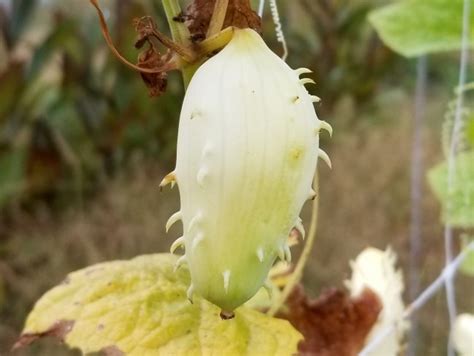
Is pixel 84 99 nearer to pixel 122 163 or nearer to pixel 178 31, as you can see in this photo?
pixel 122 163

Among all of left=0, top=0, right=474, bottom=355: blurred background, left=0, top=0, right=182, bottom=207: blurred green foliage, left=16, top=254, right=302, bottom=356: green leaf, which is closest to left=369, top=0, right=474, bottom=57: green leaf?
left=16, top=254, right=302, bottom=356: green leaf

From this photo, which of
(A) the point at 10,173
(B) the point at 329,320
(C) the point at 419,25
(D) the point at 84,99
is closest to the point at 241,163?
(B) the point at 329,320

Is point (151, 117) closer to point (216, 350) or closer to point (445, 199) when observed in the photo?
point (445, 199)

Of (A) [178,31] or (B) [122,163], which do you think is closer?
(A) [178,31]

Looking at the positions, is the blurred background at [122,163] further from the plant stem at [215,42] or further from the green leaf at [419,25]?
the plant stem at [215,42]

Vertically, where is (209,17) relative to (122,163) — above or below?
above

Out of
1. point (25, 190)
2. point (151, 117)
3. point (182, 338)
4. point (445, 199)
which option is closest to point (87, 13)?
point (151, 117)
